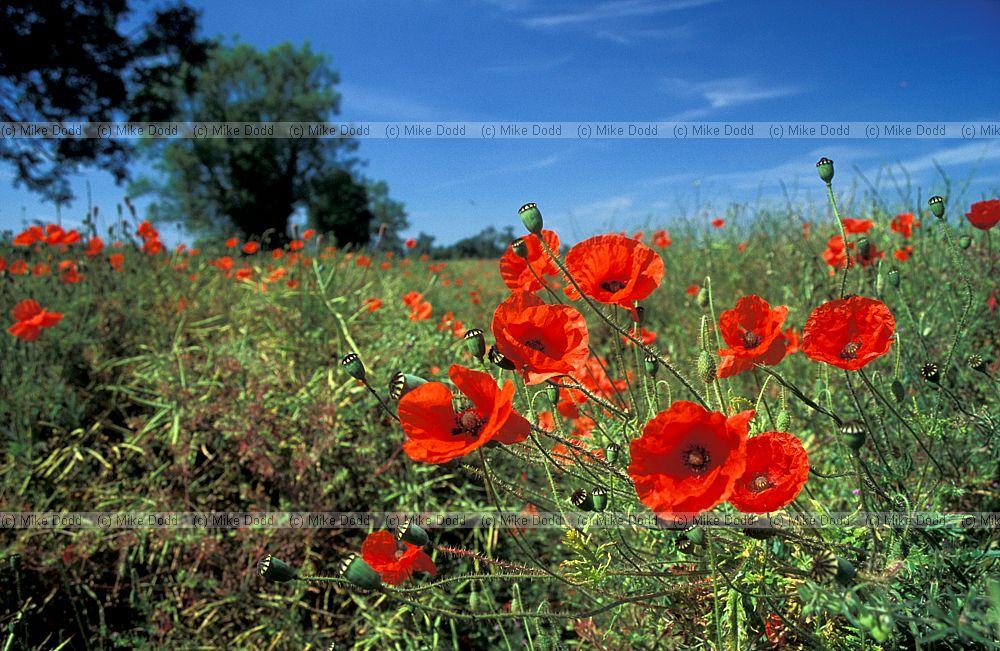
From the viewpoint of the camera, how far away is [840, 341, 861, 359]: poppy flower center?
3.28 feet

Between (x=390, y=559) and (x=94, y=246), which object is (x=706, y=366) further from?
(x=94, y=246)

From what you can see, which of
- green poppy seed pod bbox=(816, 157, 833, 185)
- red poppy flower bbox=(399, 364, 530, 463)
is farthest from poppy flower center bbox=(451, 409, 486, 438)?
green poppy seed pod bbox=(816, 157, 833, 185)

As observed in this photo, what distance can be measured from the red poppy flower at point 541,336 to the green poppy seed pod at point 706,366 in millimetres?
179

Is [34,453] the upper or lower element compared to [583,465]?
lower

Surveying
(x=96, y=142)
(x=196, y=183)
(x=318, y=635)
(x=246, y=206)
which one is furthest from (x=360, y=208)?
(x=318, y=635)

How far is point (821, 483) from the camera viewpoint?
1630 millimetres

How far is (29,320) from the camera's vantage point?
97.5 inches

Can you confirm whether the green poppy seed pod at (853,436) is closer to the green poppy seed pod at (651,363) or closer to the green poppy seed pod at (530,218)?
the green poppy seed pod at (651,363)

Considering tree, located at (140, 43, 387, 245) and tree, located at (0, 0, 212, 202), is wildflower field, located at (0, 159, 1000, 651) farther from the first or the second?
tree, located at (140, 43, 387, 245)

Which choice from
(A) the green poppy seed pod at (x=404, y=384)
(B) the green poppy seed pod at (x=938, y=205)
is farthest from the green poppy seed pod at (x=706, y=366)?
(B) the green poppy seed pod at (x=938, y=205)

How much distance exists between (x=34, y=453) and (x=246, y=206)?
2519 centimetres

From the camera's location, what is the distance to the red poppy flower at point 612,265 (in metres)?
1.02

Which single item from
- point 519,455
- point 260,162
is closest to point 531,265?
point 519,455

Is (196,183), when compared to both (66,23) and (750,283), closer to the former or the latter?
(66,23)
